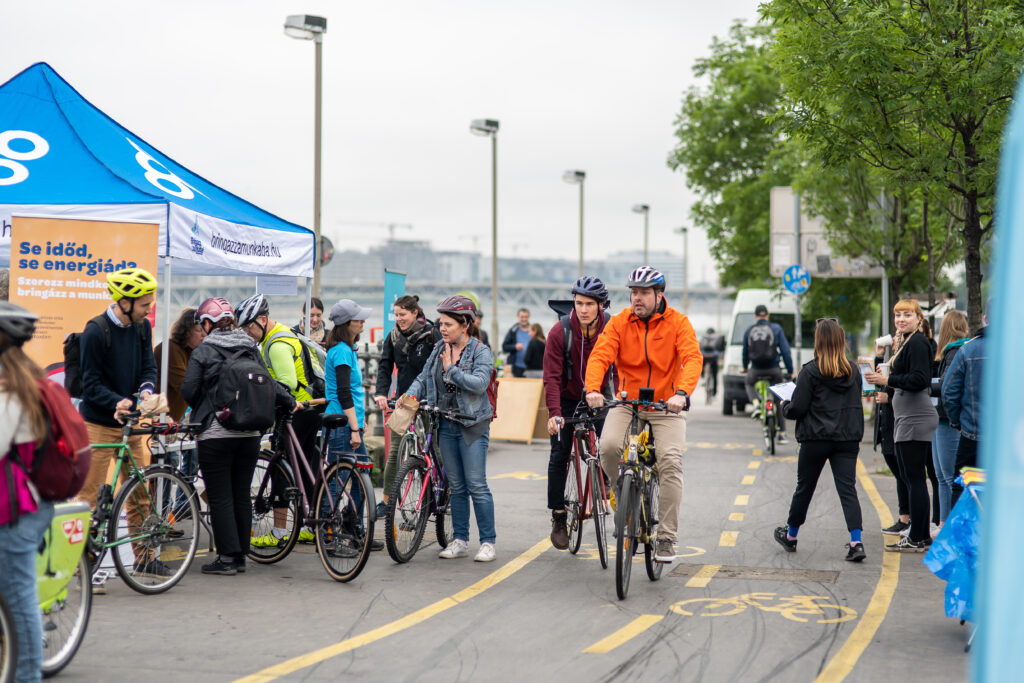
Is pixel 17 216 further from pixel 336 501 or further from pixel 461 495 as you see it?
pixel 461 495

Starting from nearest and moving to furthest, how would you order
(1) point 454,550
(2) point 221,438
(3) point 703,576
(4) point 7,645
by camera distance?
1. (4) point 7,645
2. (2) point 221,438
3. (3) point 703,576
4. (1) point 454,550

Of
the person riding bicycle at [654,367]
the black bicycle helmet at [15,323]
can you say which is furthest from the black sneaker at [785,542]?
the black bicycle helmet at [15,323]

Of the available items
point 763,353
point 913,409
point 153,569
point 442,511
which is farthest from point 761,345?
point 153,569

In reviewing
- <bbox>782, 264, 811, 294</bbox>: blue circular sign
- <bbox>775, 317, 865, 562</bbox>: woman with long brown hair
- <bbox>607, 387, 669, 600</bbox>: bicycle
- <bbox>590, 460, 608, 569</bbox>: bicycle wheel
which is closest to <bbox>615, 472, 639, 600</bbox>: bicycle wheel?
<bbox>607, 387, 669, 600</bbox>: bicycle

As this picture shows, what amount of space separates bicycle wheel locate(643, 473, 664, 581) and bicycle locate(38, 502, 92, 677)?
3416mm

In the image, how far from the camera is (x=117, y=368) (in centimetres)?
711

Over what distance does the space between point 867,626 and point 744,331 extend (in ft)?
59.4

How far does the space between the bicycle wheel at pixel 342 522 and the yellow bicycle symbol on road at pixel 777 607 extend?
2082 mm


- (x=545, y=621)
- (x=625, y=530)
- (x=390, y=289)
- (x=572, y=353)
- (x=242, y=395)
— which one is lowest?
(x=545, y=621)

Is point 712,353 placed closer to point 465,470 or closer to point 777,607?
point 465,470

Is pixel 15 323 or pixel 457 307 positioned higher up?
pixel 457 307

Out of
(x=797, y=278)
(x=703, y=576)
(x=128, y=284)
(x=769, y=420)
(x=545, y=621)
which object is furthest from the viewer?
(x=797, y=278)

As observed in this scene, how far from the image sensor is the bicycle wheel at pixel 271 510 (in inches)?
317

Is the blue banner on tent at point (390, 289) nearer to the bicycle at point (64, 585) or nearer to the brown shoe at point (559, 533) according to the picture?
the brown shoe at point (559, 533)
